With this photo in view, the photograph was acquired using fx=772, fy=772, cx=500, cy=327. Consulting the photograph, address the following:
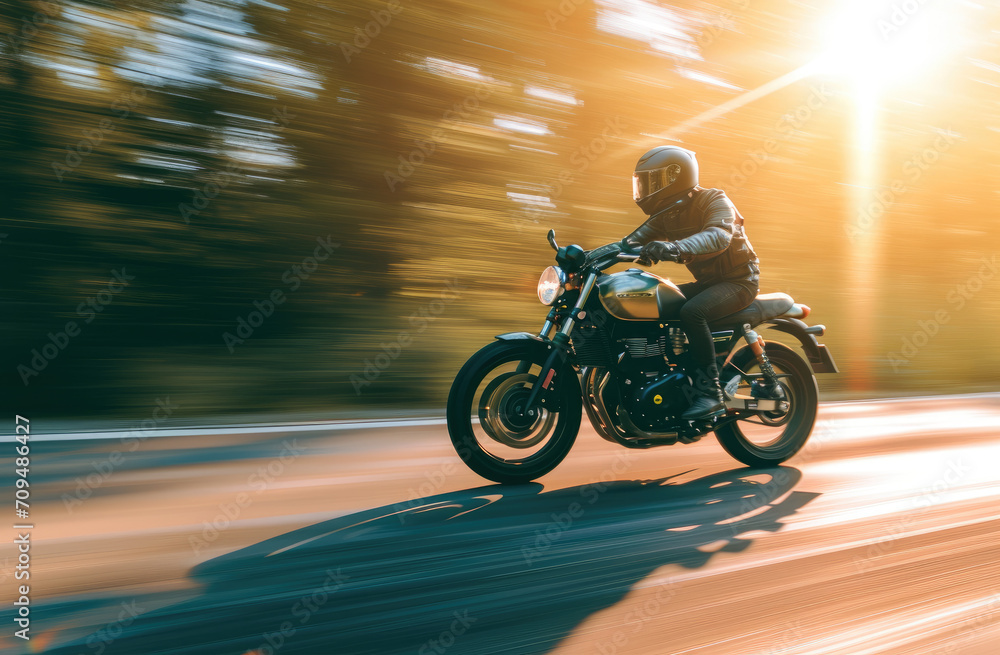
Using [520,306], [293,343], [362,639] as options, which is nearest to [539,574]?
[362,639]

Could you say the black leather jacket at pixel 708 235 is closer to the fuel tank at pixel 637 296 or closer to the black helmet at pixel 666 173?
the black helmet at pixel 666 173

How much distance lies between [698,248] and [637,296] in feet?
1.37

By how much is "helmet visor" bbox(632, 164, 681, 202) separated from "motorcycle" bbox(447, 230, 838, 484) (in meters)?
0.46

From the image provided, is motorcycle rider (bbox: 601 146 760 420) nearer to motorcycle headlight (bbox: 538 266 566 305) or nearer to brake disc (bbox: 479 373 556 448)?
motorcycle headlight (bbox: 538 266 566 305)

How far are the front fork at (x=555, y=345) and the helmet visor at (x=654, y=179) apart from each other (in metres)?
0.66

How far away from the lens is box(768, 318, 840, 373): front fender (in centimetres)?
464

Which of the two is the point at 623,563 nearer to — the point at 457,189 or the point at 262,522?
the point at 262,522

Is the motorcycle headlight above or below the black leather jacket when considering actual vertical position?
below

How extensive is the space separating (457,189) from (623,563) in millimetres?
6711

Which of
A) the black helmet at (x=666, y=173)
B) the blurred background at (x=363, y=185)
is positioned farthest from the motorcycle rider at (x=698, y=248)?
the blurred background at (x=363, y=185)

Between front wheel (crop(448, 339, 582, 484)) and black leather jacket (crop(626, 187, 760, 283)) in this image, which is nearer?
front wheel (crop(448, 339, 582, 484))

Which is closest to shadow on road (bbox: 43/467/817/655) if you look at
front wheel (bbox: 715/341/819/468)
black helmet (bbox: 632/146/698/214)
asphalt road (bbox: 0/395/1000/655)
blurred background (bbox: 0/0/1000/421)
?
asphalt road (bbox: 0/395/1000/655)

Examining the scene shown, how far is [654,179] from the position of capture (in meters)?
4.30

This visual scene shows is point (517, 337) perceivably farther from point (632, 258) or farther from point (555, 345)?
point (632, 258)
